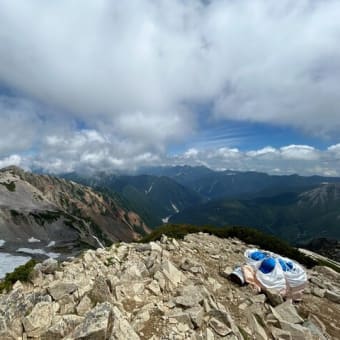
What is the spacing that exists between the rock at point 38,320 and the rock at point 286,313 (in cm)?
944

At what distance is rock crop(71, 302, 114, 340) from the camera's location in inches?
324

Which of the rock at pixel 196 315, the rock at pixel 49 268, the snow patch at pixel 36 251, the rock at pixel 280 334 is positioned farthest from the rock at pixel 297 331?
the snow patch at pixel 36 251

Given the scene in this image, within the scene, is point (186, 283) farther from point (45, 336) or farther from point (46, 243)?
point (46, 243)

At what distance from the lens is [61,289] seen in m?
10.7

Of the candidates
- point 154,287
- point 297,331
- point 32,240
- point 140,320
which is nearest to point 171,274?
point 154,287

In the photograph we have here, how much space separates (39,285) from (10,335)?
3593 millimetres

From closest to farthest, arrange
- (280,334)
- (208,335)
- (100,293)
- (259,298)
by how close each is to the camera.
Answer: (208,335) → (100,293) → (280,334) → (259,298)

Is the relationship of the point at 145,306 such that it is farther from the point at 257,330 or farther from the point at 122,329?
the point at 257,330

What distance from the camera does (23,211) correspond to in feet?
495

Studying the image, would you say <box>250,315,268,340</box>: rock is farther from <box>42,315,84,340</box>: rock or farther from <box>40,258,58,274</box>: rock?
<box>40,258,58,274</box>: rock

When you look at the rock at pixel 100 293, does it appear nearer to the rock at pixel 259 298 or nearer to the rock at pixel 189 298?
the rock at pixel 189 298

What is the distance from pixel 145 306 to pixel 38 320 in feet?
12.6

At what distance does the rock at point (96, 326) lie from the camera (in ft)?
27.0

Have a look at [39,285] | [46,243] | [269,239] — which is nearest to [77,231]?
[46,243]
